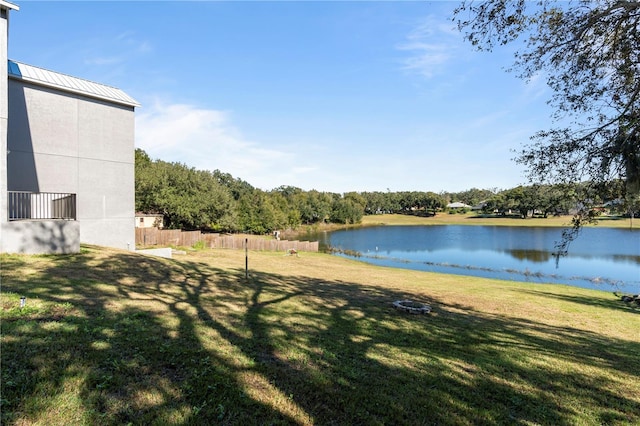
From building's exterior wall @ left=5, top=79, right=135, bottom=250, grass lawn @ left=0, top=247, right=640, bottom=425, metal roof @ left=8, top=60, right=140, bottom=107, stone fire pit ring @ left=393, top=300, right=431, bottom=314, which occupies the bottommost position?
stone fire pit ring @ left=393, top=300, right=431, bottom=314

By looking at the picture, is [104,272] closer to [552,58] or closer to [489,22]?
[489,22]

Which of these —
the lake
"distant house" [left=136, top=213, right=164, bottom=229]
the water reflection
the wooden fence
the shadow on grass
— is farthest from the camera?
"distant house" [left=136, top=213, right=164, bottom=229]

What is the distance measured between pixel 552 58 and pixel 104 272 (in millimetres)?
11014

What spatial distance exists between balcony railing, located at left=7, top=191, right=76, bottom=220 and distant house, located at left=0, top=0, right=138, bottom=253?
0.03 metres

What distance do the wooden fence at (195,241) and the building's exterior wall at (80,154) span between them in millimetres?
10769

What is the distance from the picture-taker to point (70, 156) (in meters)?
14.7

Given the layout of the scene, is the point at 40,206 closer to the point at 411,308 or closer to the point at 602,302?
the point at 411,308

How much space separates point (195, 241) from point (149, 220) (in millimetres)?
10537

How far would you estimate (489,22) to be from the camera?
5.79 meters

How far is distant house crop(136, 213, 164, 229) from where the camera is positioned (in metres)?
34.3

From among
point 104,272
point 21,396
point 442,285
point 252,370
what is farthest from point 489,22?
point 442,285

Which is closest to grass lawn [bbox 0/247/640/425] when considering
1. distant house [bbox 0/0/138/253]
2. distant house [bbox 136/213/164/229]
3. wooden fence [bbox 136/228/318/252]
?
distant house [bbox 0/0/138/253]

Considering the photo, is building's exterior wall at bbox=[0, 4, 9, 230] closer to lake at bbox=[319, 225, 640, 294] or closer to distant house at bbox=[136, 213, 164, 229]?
lake at bbox=[319, 225, 640, 294]

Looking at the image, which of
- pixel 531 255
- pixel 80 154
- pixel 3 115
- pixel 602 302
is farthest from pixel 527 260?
pixel 3 115
